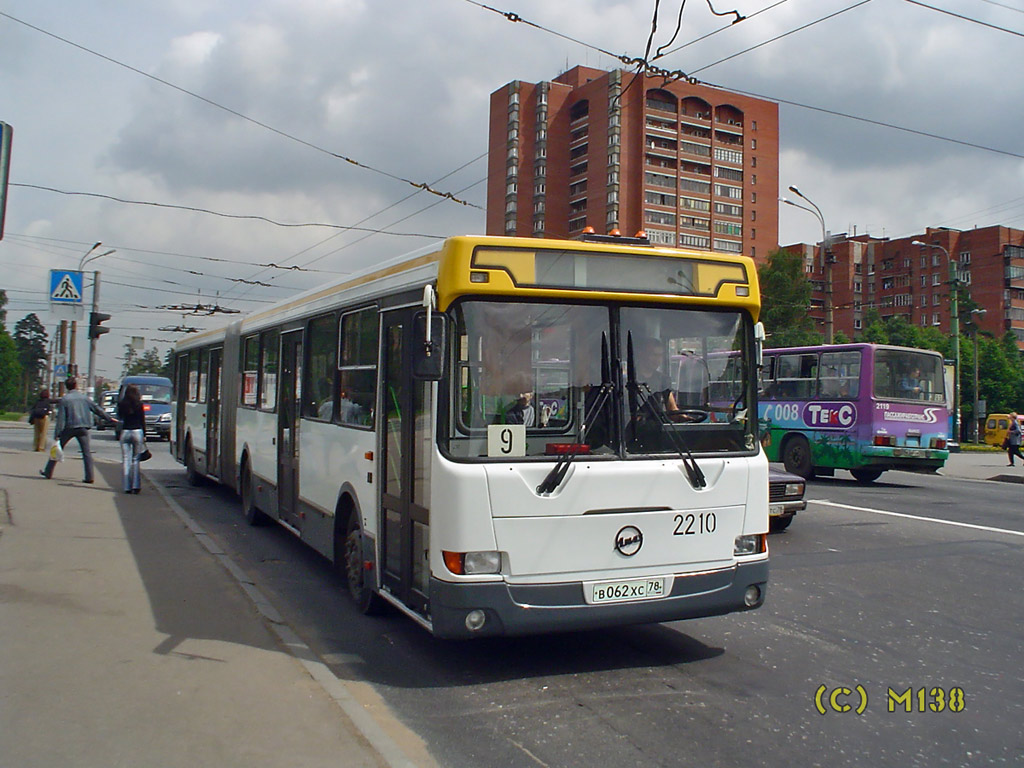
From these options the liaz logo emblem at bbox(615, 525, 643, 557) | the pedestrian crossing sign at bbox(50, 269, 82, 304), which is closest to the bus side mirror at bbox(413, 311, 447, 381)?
the liaz logo emblem at bbox(615, 525, 643, 557)

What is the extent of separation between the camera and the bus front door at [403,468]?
19.8ft

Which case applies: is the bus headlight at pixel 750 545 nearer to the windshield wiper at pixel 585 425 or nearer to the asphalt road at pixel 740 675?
the asphalt road at pixel 740 675

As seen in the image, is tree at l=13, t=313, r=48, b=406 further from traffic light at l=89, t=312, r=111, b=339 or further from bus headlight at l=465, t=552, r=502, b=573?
bus headlight at l=465, t=552, r=502, b=573

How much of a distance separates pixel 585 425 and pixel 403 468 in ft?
4.37

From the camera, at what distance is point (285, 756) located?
4.45m

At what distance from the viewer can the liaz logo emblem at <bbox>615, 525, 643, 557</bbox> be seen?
5883 millimetres

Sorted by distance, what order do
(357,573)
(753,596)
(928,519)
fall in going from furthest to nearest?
(928,519)
(357,573)
(753,596)

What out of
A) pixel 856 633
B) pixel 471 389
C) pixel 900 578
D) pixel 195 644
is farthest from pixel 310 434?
pixel 900 578

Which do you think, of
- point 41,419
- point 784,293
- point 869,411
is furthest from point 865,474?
point 784,293

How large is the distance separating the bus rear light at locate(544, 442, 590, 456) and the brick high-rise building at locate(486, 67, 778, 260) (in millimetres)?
88648

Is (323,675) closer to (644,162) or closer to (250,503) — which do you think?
(250,503)

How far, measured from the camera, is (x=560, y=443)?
5840mm

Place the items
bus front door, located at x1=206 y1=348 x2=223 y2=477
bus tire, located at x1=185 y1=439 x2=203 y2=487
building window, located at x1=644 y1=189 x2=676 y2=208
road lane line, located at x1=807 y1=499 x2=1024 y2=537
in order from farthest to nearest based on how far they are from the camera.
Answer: building window, located at x1=644 y1=189 x2=676 y2=208, bus tire, located at x1=185 y1=439 x2=203 y2=487, bus front door, located at x1=206 y1=348 x2=223 y2=477, road lane line, located at x1=807 y1=499 x2=1024 y2=537

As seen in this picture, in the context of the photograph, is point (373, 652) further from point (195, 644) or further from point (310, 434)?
point (310, 434)
